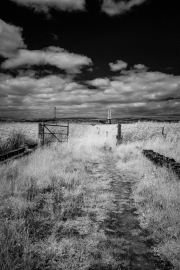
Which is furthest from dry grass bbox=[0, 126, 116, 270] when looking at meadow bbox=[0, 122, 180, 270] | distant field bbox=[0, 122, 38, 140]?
distant field bbox=[0, 122, 38, 140]

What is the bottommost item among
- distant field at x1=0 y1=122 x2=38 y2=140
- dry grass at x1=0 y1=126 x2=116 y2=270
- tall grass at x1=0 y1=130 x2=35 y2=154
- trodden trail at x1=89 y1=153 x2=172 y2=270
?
trodden trail at x1=89 y1=153 x2=172 y2=270

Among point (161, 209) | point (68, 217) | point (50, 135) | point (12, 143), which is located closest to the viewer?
point (68, 217)

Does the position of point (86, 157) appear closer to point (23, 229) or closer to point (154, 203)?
point (154, 203)

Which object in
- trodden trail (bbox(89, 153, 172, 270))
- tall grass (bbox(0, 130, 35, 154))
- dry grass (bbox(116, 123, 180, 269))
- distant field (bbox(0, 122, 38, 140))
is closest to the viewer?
trodden trail (bbox(89, 153, 172, 270))

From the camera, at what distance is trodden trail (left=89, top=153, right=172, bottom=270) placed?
110 inches

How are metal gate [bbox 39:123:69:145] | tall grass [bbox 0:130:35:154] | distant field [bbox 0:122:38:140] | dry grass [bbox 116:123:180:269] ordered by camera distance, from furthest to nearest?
distant field [bbox 0:122:38:140]
metal gate [bbox 39:123:69:145]
tall grass [bbox 0:130:35:154]
dry grass [bbox 116:123:180:269]

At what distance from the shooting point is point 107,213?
457 cm

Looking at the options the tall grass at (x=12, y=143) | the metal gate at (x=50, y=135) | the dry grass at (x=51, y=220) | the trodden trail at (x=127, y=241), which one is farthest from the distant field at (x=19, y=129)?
the trodden trail at (x=127, y=241)

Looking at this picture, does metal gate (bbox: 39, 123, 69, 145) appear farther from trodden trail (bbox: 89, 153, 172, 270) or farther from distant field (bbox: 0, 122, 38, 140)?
trodden trail (bbox: 89, 153, 172, 270)

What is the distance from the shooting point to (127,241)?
3428 mm

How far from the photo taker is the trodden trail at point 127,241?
2.81 m

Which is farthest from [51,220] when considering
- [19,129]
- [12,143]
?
[19,129]

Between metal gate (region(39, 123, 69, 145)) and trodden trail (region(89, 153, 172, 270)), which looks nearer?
trodden trail (region(89, 153, 172, 270))

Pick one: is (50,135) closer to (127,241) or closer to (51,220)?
(51,220)
